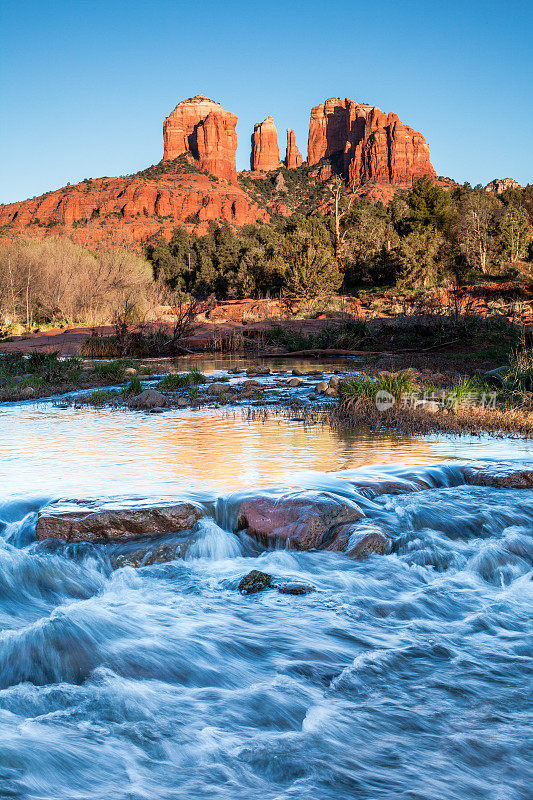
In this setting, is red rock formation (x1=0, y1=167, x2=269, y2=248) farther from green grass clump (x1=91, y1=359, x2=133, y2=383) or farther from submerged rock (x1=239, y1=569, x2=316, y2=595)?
submerged rock (x1=239, y1=569, x2=316, y2=595)

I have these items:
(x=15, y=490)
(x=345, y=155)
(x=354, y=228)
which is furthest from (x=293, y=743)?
(x=345, y=155)

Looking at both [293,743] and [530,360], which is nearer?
[293,743]

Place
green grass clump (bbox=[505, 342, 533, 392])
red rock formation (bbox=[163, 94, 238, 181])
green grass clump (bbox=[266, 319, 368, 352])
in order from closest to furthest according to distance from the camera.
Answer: green grass clump (bbox=[505, 342, 533, 392])
green grass clump (bbox=[266, 319, 368, 352])
red rock formation (bbox=[163, 94, 238, 181])

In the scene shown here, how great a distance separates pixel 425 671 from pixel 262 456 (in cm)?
375

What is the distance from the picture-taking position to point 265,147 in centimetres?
15275

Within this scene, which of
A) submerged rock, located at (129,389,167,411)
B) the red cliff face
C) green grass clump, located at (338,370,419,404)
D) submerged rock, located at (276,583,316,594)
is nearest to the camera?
submerged rock, located at (276,583,316,594)

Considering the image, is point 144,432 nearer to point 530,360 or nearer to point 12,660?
point 12,660

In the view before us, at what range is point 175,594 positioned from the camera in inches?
158

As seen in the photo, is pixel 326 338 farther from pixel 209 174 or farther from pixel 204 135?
pixel 204 135

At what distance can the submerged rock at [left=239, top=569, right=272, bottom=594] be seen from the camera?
159 inches

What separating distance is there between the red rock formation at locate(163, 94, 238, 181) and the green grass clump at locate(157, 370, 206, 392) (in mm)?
118591

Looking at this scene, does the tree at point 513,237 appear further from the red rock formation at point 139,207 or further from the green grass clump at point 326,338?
the red rock formation at point 139,207

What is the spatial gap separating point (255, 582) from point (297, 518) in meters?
0.80

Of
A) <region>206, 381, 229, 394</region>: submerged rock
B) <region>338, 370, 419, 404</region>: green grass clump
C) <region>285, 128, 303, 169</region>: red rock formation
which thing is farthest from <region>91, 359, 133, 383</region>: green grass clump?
<region>285, 128, 303, 169</region>: red rock formation
